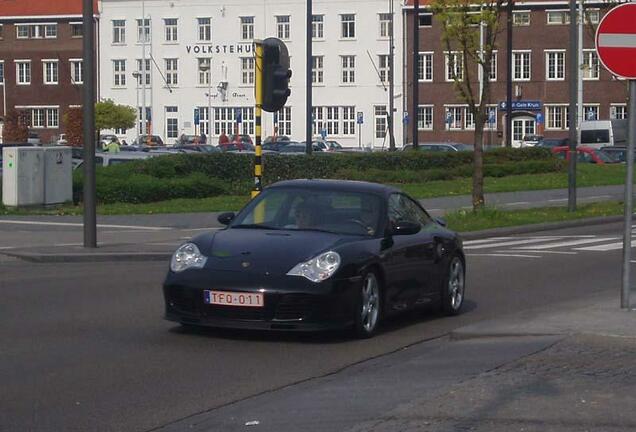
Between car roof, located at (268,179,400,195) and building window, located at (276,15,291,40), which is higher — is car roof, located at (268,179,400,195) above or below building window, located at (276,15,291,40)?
below

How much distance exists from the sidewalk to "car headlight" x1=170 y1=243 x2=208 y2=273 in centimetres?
191

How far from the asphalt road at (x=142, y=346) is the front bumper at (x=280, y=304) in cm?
22

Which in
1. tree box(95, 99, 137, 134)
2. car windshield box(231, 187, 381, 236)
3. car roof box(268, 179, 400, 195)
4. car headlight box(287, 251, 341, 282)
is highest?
tree box(95, 99, 137, 134)

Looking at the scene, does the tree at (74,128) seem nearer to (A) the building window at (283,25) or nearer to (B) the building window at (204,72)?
(B) the building window at (204,72)

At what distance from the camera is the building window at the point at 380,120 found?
82375 millimetres

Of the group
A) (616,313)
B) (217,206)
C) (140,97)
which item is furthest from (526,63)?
(616,313)

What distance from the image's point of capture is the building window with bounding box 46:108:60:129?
84.7m

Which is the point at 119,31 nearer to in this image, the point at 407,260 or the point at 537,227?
the point at 537,227

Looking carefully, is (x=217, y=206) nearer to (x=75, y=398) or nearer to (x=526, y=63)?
(x=75, y=398)

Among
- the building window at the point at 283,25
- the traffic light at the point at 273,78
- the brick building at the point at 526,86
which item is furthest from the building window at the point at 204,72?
the traffic light at the point at 273,78

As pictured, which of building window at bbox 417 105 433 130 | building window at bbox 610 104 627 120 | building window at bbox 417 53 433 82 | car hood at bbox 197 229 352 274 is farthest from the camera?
building window at bbox 417 105 433 130

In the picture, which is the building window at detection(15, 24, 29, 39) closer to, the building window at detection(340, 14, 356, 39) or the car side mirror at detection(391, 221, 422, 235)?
the building window at detection(340, 14, 356, 39)

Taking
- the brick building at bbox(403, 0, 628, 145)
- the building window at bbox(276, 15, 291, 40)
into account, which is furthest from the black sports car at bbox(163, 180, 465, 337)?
the building window at bbox(276, 15, 291, 40)

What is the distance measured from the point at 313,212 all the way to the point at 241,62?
232ft
